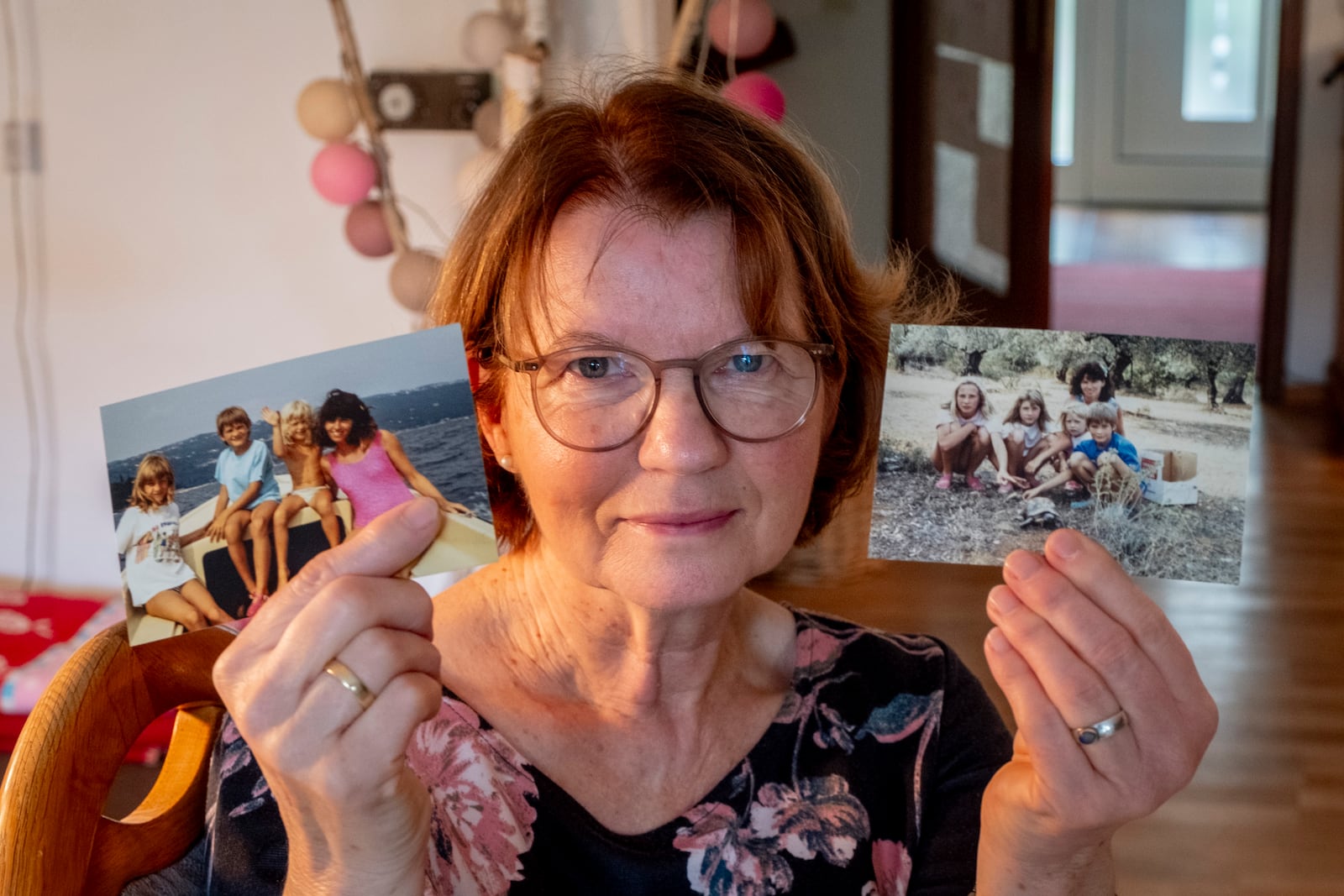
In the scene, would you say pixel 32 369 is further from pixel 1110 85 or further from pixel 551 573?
pixel 1110 85

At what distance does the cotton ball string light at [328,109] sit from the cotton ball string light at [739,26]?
858 millimetres

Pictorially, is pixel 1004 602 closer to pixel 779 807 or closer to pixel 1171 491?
pixel 1171 491

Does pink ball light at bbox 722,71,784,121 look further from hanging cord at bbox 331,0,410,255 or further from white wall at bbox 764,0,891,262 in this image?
white wall at bbox 764,0,891,262

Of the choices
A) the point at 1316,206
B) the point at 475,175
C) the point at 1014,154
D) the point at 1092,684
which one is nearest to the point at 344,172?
the point at 475,175

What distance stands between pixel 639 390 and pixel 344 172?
6.91 ft

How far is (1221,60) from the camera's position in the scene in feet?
34.7

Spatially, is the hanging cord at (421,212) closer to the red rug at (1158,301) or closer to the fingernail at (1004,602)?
Result: the fingernail at (1004,602)

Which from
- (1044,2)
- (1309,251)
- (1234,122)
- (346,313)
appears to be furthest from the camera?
(1234,122)

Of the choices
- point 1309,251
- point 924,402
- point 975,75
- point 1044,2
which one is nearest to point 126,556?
point 924,402

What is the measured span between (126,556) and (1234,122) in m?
11.2

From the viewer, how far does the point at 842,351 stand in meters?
1.17

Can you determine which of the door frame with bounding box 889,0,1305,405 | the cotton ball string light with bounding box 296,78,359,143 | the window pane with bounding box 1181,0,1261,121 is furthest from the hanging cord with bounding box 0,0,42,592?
the window pane with bounding box 1181,0,1261,121

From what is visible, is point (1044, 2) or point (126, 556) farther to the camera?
point (1044, 2)

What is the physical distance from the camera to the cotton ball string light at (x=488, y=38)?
115 inches
